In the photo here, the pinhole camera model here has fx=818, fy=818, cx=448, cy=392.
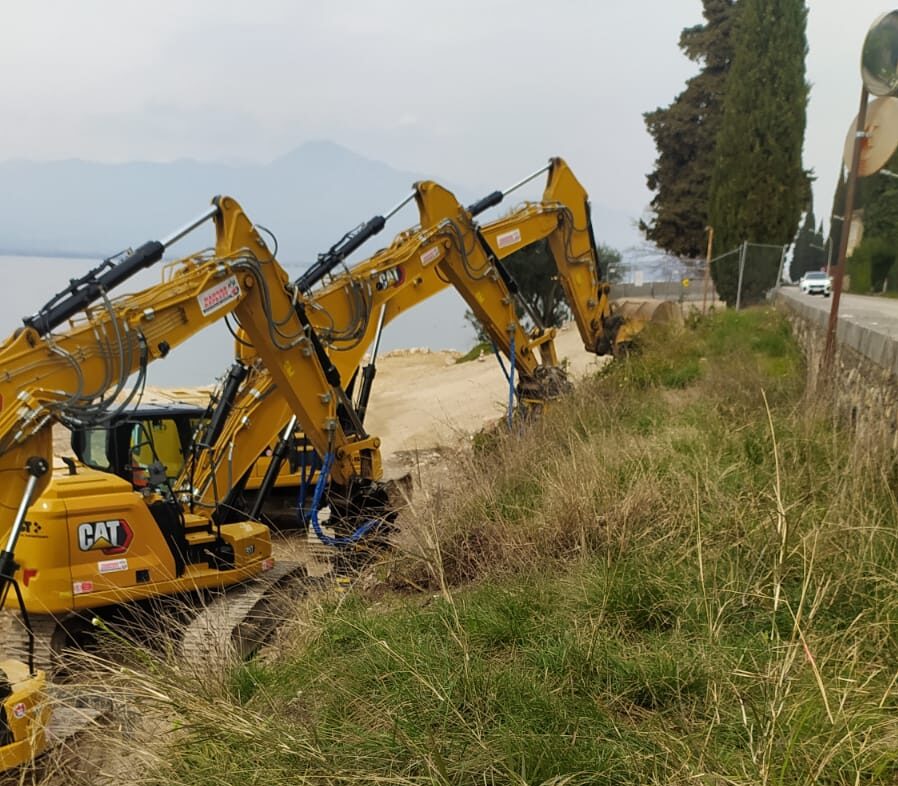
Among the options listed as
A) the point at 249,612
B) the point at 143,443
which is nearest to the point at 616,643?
the point at 249,612

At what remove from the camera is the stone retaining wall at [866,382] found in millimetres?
4934

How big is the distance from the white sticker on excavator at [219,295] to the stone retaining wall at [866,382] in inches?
A: 179

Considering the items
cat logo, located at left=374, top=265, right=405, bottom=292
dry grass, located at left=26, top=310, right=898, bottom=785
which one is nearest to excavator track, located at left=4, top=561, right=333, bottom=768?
dry grass, located at left=26, top=310, right=898, bottom=785

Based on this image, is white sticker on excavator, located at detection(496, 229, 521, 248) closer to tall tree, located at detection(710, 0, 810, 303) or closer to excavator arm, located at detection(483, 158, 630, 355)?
excavator arm, located at detection(483, 158, 630, 355)

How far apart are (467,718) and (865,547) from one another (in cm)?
206

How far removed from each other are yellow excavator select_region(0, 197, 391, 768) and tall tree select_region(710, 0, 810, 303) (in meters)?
19.9

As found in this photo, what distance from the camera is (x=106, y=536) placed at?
6270 millimetres

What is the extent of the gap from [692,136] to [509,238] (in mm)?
27334

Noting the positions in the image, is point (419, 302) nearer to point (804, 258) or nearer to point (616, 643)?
point (616, 643)

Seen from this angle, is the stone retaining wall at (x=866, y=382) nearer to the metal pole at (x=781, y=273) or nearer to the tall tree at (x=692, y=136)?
the metal pole at (x=781, y=273)

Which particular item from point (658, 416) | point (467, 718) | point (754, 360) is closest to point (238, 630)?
point (467, 718)

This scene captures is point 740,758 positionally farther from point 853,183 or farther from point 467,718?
point 853,183

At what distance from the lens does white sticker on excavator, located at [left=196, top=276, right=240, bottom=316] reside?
6117 mm

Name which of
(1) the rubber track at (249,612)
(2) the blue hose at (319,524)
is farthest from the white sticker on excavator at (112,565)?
(2) the blue hose at (319,524)
